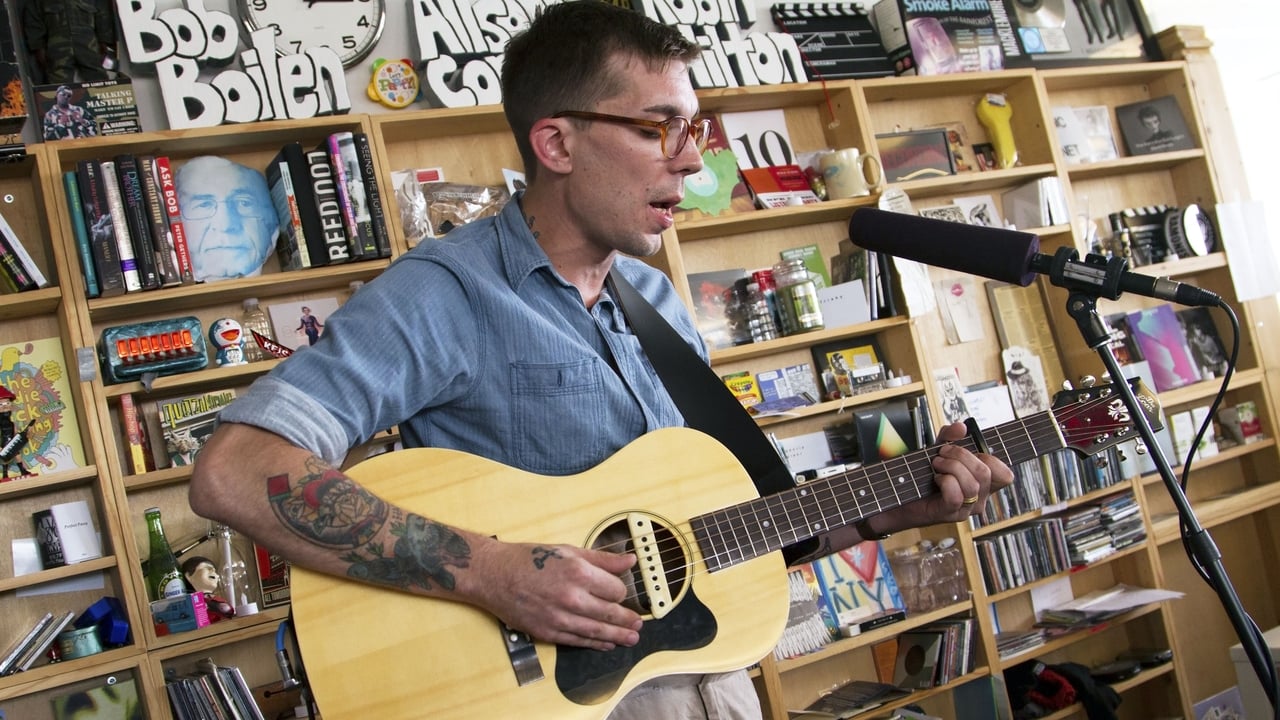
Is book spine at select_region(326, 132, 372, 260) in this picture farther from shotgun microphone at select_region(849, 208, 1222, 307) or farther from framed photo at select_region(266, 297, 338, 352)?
shotgun microphone at select_region(849, 208, 1222, 307)

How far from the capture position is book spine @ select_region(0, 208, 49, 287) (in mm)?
2500

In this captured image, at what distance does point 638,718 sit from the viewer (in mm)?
1409

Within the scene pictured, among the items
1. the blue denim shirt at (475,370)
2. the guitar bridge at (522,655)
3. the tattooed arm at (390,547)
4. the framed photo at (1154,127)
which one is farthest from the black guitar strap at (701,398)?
the framed photo at (1154,127)

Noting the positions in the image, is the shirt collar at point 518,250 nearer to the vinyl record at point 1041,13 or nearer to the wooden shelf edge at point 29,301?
the wooden shelf edge at point 29,301

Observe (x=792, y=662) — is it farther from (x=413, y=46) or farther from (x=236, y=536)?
(x=413, y=46)

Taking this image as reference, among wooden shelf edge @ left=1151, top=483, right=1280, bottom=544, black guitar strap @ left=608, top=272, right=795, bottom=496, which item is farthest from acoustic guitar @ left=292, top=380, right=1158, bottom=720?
wooden shelf edge @ left=1151, top=483, right=1280, bottom=544

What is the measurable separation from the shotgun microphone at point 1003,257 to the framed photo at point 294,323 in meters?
1.80

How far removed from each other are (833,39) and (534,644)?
2.88 meters

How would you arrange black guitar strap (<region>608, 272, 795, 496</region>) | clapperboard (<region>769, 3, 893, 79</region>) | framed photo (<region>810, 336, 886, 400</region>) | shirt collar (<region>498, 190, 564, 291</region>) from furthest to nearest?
1. clapperboard (<region>769, 3, 893, 79</region>)
2. framed photo (<region>810, 336, 886, 400</region>)
3. black guitar strap (<region>608, 272, 795, 496</region>)
4. shirt collar (<region>498, 190, 564, 291</region>)

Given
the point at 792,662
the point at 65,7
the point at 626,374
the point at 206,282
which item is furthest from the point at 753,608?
the point at 65,7

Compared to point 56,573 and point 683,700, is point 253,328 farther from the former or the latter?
point 683,700

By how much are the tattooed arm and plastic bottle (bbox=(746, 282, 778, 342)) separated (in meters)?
2.01

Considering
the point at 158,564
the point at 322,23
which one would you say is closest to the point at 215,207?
the point at 322,23

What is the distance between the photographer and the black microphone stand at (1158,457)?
112cm
